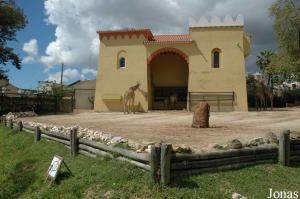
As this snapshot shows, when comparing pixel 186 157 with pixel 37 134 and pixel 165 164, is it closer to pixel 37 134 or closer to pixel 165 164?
pixel 165 164

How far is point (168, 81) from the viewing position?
3469cm

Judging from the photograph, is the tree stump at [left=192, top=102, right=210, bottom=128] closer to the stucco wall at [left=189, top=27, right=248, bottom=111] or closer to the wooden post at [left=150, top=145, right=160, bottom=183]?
the wooden post at [left=150, top=145, right=160, bottom=183]

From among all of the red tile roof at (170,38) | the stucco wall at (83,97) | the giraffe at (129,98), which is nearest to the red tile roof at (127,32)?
the red tile roof at (170,38)

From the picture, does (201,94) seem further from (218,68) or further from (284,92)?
(284,92)

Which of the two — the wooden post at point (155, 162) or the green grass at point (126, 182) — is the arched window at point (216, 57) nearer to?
the green grass at point (126, 182)

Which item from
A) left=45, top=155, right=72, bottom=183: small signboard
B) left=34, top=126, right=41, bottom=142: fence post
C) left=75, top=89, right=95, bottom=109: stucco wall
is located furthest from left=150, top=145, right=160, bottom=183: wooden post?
left=75, top=89, right=95, bottom=109: stucco wall

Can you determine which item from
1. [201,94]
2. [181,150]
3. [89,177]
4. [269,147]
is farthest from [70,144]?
[201,94]

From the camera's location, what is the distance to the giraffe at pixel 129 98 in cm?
2958

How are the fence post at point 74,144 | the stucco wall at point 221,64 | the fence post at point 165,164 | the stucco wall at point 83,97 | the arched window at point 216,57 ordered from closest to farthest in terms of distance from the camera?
the fence post at point 165,164 < the fence post at point 74,144 < the stucco wall at point 221,64 < the arched window at point 216,57 < the stucco wall at point 83,97

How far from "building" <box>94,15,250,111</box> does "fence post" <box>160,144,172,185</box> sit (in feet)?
75.2

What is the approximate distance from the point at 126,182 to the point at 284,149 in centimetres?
454

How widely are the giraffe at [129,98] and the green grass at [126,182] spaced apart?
17.2 m

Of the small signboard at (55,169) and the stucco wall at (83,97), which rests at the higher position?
the stucco wall at (83,97)

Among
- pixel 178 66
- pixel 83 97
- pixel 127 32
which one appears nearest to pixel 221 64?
pixel 178 66
